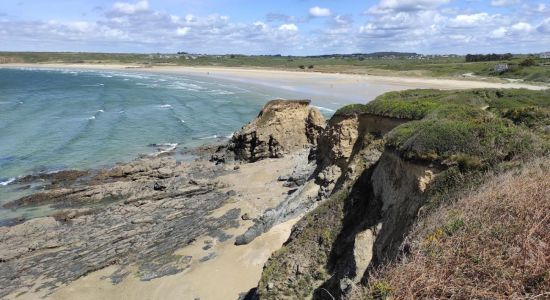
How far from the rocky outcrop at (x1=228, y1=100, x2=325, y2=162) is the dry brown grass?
27087 mm

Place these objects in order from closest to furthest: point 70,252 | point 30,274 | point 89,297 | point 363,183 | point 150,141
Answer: point 363,183
point 89,297
point 30,274
point 70,252
point 150,141

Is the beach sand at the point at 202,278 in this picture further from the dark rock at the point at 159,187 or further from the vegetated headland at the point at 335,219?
the dark rock at the point at 159,187

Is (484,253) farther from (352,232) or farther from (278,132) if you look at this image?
(278,132)

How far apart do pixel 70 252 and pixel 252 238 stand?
777cm

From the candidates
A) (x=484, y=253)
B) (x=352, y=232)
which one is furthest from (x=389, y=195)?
(x=484, y=253)

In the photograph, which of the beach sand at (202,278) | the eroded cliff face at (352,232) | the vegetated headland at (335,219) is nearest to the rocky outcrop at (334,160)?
the vegetated headland at (335,219)

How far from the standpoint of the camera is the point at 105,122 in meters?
57.3

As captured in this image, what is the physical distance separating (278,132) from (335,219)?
21.9 metres

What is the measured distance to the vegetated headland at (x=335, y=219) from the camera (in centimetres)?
713

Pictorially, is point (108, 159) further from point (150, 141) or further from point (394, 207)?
point (394, 207)

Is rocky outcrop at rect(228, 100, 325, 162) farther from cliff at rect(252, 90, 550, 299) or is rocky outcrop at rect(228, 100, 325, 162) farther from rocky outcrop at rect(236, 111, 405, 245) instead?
cliff at rect(252, 90, 550, 299)

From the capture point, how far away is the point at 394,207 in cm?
1224

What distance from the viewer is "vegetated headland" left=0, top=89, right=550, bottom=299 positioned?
281 inches

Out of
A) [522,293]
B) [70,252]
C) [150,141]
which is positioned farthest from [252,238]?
[150,141]
